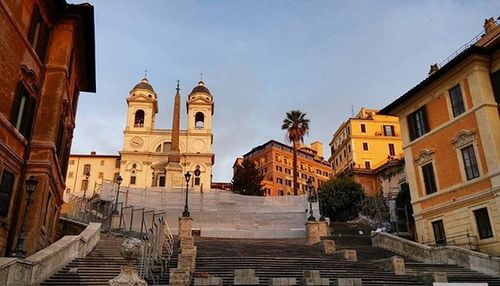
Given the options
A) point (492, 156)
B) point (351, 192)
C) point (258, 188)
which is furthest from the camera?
point (258, 188)

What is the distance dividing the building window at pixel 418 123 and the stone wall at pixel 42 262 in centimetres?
1955

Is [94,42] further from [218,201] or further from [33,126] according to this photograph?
[218,201]

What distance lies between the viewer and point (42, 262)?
12.8 m

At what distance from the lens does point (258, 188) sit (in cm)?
5934

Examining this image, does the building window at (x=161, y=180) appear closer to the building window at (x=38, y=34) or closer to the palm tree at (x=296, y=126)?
the palm tree at (x=296, y=126)

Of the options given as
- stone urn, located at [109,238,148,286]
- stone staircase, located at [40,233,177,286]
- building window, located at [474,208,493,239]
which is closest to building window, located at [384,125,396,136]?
building window, located at [474,208,493,239]

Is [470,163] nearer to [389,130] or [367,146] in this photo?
[367,146]

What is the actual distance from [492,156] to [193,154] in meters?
57.4

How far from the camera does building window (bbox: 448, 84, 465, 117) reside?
2272cm

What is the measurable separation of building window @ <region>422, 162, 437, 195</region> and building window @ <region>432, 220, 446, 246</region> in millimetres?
1818

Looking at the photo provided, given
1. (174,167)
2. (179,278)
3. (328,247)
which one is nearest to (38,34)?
(179,278)

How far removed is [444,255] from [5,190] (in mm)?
18549

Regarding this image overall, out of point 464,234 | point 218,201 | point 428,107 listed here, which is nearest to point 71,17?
point 428,107

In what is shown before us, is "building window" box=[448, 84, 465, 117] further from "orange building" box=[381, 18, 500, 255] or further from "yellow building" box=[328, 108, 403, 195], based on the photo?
"yellow building" box=[328, 108, 403, 195]
